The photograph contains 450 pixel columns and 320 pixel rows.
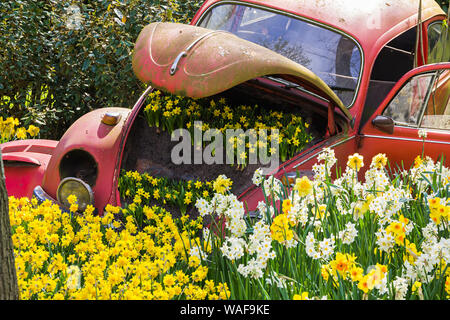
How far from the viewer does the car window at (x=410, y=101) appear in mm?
3654

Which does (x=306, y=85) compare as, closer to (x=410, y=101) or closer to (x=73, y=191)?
(x=410, y=101)

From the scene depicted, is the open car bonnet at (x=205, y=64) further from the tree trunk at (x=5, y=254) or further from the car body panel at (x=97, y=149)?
the tree trunk at (x=5, y=254)

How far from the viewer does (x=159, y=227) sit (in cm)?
290

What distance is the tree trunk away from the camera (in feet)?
5.89

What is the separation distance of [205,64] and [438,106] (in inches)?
73.4

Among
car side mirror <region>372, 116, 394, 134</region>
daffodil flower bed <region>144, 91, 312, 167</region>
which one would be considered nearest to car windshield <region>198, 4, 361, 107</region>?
car side mirror <region>372, 116, 394, 134</region>

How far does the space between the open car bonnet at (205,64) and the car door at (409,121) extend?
463 millimetres

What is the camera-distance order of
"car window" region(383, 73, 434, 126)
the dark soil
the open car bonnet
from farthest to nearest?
"car window" region(383, 73, 434, 126)
the dark soil
the open car bonnet

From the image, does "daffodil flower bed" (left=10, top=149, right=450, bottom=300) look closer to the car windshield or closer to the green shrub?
the car windshield

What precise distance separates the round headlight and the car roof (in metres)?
2.06

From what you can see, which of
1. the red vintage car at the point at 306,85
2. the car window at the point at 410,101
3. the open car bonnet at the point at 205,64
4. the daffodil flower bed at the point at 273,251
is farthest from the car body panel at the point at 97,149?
the car window at the point at 410,101

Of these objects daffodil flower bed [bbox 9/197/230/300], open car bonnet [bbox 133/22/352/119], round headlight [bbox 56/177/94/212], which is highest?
open car bonnet [bbox 133/22/352/119]
